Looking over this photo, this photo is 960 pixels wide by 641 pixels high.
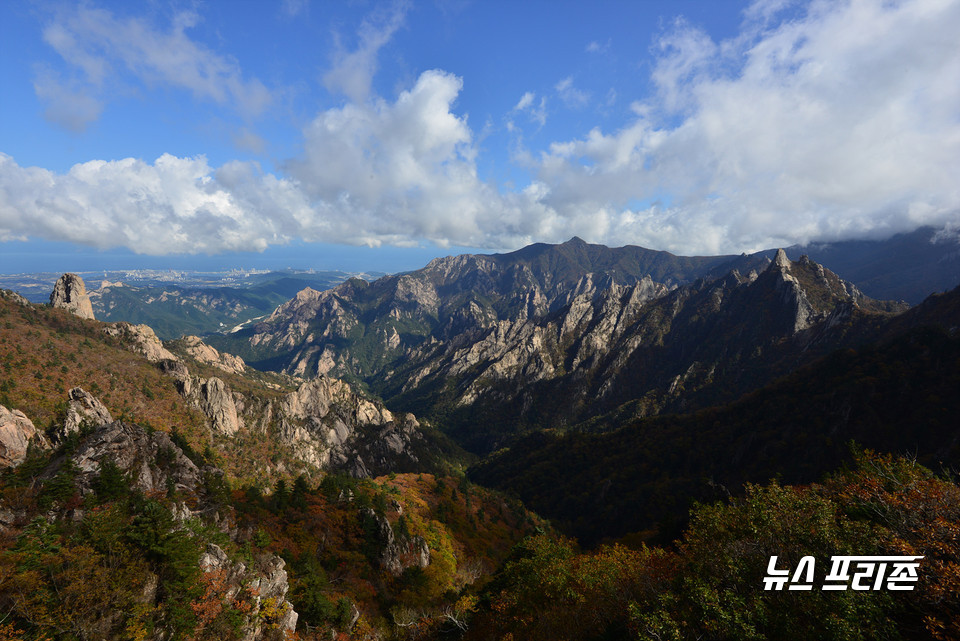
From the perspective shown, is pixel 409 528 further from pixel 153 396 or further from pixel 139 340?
pixel 139 340

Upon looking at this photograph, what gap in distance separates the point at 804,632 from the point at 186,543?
137ft

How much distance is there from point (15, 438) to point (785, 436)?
197m

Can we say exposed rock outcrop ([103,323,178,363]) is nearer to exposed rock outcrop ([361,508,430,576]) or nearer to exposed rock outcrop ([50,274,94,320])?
exposed rock outcrop ([50,274,94,320])

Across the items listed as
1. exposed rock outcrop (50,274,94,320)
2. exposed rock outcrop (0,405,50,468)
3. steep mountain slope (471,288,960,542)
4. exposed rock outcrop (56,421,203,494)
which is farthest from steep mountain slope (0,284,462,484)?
steep mountain slope (471,288,960,542)

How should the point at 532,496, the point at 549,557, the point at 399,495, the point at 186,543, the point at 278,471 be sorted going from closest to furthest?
the point at 186,543, the point at 549,557, the point at 399,495, the point at 278,471, the point at 532,496

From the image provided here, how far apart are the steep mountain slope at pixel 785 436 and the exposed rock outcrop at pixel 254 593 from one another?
71.4 m

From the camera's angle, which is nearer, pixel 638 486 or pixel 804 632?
pixel 804 632

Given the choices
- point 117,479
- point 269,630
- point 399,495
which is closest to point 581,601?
point 269,630

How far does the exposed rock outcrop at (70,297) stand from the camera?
568 feet

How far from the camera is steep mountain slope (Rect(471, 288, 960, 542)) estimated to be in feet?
331

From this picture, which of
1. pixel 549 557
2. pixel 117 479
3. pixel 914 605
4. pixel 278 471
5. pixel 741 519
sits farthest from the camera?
pixel 278 471

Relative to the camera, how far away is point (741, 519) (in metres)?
31.3

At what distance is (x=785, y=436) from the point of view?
12581 cm

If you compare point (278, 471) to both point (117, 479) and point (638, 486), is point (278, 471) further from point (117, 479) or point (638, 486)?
point (638, 486)
